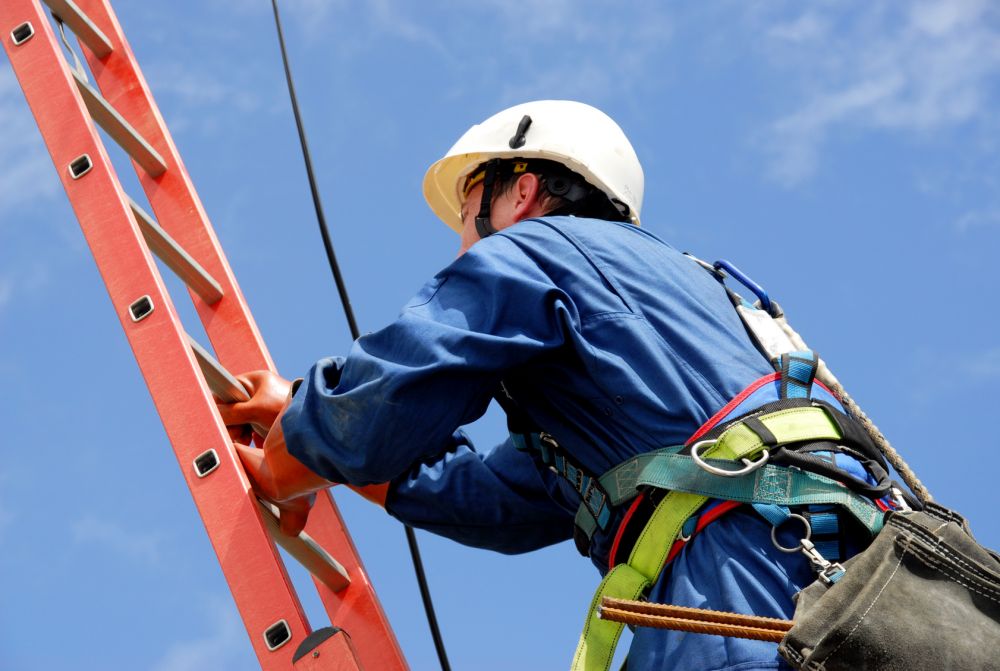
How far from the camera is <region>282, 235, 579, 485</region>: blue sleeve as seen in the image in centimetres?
383

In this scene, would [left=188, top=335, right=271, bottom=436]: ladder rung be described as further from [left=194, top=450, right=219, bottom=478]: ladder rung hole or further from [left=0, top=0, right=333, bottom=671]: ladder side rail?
[left=194, top=450, right=219, bottom=478]: ladder rung hole

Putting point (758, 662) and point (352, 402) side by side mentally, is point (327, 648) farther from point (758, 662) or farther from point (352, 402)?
point (758, 662)

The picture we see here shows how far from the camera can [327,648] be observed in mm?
4121

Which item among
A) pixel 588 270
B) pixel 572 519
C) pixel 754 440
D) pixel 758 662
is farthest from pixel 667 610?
pixel 572 519

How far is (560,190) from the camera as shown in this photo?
485 cm

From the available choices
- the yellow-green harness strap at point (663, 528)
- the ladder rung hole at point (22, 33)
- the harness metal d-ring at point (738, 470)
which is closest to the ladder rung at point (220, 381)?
the ladder rung hole at point (22, 33)

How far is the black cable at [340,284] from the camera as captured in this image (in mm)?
5344

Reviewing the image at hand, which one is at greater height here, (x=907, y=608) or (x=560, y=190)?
(x=560, y=190)

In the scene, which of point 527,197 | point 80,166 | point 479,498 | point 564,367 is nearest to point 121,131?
point 80,166

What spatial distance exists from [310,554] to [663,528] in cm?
158

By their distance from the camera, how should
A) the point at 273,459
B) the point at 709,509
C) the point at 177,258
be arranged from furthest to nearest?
the point at 177,258, the point at 273,459, the point at 709,509

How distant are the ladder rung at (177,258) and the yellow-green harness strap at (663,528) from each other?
2.16m

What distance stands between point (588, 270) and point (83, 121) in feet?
6.62

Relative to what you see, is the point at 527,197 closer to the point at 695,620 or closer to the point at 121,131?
the point at 121,131
